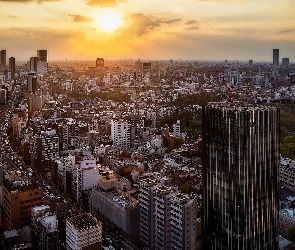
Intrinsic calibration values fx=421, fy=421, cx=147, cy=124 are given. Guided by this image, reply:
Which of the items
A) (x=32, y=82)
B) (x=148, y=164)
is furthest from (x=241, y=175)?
(x=32, y=82)

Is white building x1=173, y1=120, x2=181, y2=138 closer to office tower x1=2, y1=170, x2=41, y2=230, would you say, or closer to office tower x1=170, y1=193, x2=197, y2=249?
office tower x1=2, y1=170, x2=41, y2=230

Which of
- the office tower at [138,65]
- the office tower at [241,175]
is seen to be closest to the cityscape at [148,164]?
the office tower at [241,175]

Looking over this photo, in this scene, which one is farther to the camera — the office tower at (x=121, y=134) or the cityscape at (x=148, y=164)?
the office tower at (x=121, y=134)

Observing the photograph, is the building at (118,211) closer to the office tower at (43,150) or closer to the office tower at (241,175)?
the office tower at (241,175)

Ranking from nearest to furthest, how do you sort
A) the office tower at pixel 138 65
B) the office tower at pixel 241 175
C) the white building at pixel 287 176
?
the office tower at pixel 241 175
the white building at pixel 287 176
the office tower at pixel 138 65

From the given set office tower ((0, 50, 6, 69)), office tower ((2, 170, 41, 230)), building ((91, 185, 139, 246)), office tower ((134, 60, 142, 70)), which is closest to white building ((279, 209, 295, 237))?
building ((91, 185, 139, 246))

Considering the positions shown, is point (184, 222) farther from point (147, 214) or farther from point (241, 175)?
point (241, 175)
